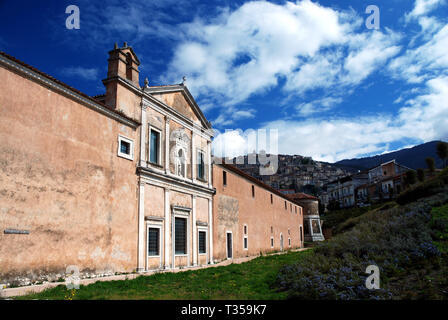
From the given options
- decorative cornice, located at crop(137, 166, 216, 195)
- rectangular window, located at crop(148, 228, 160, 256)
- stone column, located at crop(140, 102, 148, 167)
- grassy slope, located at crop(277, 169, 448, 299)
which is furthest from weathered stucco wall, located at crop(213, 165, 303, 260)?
grassy slope, located at crop(277, 169, 448, 299)

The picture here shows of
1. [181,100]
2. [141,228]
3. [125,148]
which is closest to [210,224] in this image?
[141,228]

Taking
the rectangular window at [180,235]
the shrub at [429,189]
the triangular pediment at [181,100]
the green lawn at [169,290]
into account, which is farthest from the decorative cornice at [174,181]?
the shrub at [429,189]

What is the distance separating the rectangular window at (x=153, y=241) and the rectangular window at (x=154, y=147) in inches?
139

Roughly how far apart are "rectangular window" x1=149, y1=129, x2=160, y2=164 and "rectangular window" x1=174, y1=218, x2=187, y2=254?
3664 mm

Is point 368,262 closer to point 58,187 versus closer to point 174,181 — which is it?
point 58,187

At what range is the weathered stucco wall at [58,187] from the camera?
10344mm

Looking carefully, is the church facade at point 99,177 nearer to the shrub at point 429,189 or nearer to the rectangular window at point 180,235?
the rectangular window at point 180,235

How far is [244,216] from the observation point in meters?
28.0

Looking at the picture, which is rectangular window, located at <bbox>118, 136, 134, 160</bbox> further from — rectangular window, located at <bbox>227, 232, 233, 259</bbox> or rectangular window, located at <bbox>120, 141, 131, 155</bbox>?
rectangular window, located at <bbox>227, 232, 233, 259</bbox>

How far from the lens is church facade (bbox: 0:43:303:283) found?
10555 mm

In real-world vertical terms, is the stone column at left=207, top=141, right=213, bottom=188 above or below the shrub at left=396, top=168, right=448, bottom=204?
above
